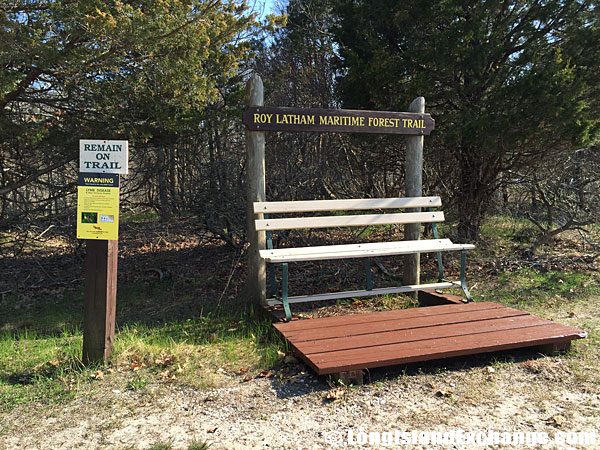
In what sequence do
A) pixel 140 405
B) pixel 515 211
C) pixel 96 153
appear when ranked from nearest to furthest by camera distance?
pixel 140 405 → pixel 96 153 → pixel 515 211

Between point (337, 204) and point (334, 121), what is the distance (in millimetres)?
969

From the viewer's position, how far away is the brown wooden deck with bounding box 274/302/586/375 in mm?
3650

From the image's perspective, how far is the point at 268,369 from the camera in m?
3.95

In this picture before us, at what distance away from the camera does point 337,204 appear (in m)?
5.44

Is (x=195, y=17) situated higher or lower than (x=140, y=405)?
higher

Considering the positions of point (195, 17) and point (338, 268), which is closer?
point (195, 17)

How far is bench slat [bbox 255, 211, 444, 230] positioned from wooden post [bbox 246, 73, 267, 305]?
0.23 m

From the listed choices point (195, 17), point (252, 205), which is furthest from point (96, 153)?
point (195, 17)

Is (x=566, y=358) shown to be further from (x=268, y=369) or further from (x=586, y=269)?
(x=586, y=269)

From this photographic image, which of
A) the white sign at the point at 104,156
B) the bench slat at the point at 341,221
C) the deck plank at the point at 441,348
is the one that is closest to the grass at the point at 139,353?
the deck plank at the point at 441,348

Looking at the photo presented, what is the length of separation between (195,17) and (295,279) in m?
3.87

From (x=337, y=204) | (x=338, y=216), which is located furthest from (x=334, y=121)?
(x=338, y=216)

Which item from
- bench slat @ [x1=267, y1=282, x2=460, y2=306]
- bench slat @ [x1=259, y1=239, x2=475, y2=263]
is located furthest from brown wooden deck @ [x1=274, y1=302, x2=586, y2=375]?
bench slat @ [x1=259, y1=239, x2=475, y2=263]

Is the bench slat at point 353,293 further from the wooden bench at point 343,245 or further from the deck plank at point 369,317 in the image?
the deck plank at point 369,317
